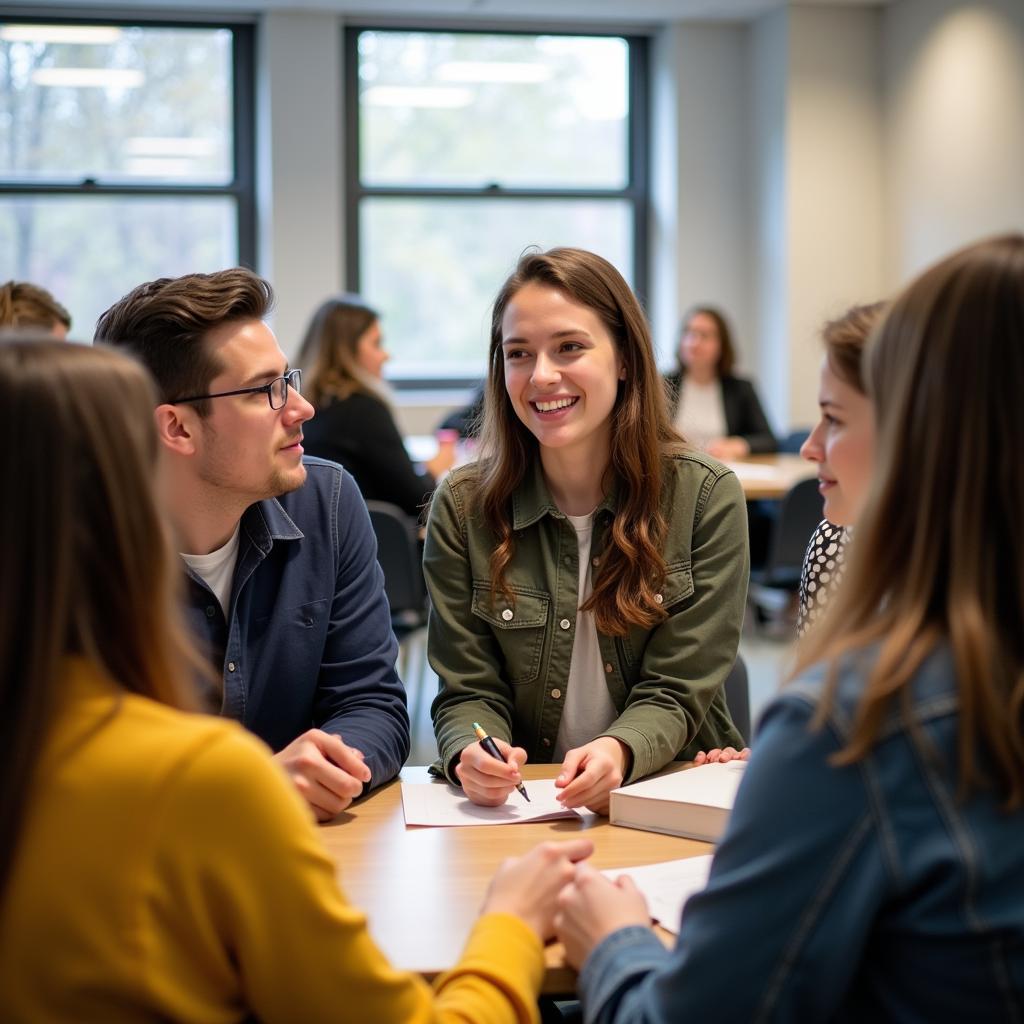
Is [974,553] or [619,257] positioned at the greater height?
[619,257]

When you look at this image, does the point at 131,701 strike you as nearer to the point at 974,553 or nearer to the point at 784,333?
the point at 974,553

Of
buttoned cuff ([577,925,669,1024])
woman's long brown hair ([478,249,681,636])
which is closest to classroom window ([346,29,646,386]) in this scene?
woman's long brown hair ([478,249,681,636])

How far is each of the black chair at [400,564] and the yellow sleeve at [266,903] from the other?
2868 millimetres

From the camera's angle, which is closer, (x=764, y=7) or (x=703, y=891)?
(x=703, y=891)

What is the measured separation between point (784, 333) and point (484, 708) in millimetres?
5773

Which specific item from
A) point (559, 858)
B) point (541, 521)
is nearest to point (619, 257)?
point (541, 521)

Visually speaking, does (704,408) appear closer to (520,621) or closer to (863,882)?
(520,621)

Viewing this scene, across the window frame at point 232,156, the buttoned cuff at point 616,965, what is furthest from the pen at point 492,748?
the window frame at point 232,156

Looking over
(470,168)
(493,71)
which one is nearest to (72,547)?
(470,168)

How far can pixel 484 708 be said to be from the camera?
6.52 feet

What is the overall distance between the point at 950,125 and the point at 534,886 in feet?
20.6

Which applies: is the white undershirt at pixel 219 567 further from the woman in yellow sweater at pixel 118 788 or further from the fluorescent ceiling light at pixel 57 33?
the fluorescent ceiling light at pixel 57 33

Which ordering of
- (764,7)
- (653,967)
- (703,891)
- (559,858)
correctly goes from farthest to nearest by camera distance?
(764,7) → (559,858) → (653,967) → (703,891)

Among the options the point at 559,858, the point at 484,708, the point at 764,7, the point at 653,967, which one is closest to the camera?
the point at 653,967
